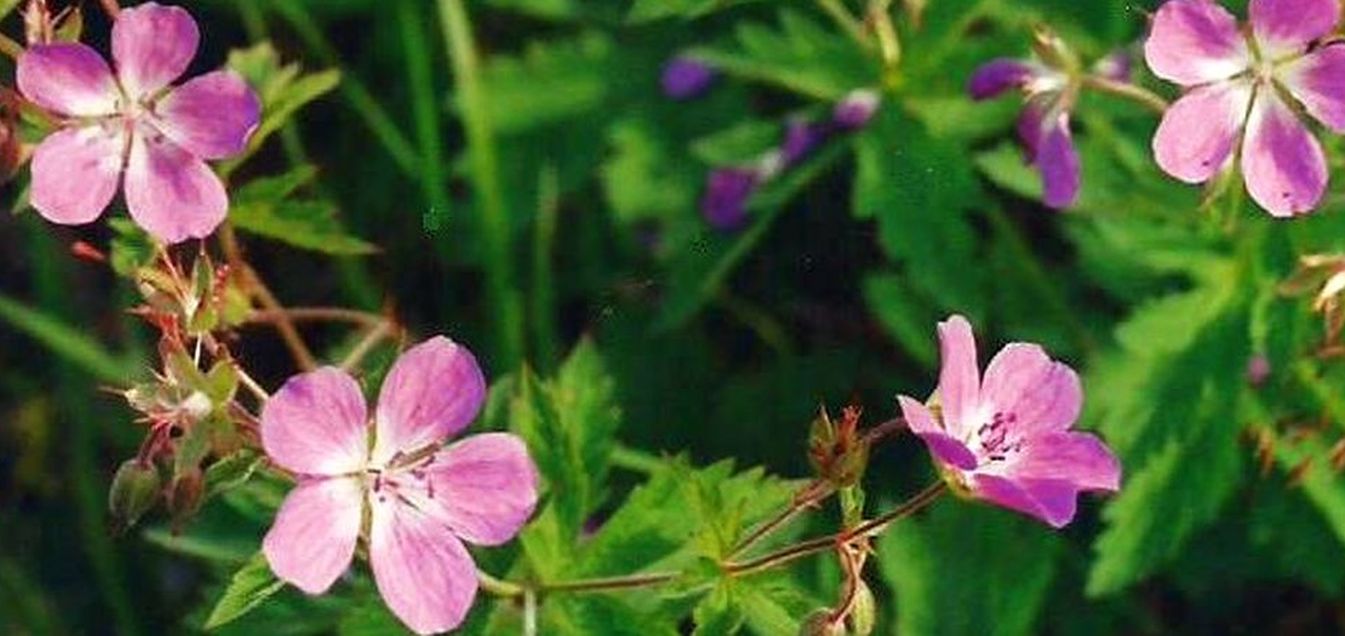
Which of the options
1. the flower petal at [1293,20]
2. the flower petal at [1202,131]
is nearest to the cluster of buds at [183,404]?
the flower petal at [1202,131]

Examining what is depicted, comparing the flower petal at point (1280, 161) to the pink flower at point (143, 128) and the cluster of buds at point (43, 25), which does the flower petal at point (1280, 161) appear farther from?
the cluster of buds at point (43, 25)

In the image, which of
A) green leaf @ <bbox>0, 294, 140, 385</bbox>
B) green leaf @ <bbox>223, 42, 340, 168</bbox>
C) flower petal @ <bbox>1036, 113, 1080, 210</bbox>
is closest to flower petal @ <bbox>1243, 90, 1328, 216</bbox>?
flower petal @ <bbox>1036, 113, 1080, 210</bbox>

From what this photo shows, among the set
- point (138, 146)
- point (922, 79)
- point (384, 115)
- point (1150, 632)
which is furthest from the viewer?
point (384, 115)

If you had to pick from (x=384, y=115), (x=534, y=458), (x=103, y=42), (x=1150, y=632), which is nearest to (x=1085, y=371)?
(x=1150, y=632)

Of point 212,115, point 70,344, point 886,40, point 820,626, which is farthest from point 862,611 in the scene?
point 70,344

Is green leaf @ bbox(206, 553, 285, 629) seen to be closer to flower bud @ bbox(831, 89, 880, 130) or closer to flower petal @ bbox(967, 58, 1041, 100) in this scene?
flower petal @ bbox(967, 58, 1041, 100)

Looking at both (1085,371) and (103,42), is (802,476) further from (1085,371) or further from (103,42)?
(103,42)
